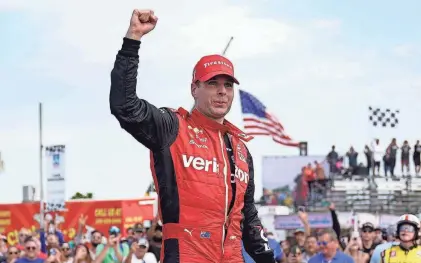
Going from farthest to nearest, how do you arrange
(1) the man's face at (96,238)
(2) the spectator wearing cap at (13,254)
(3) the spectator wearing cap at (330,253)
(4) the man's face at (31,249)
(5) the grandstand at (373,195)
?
(5) the grandstand at (373,195) → (1) the man's face at (96,238) → (2) the spectator wearing cap at (13,254) → (4) the man's face at (31,249) → (3) the spectator wearing cap at (330,253)

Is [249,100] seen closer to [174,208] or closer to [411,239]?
[411,239]

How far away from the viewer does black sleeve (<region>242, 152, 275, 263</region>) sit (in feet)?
19.3

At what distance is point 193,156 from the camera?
A: 545 cm

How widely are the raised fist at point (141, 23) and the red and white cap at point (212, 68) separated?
0.44 m

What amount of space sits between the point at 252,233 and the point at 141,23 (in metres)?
1.44

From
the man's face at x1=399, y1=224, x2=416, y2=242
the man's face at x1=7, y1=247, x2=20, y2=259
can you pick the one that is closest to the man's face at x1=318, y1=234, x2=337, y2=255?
the man's face at x1=399, y1=224, x2=416, y2=242

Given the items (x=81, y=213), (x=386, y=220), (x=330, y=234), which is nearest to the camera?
A: (x=330, y=234)

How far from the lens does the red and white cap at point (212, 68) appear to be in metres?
5.53

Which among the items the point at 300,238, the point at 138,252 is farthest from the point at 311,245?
the point at 138,252

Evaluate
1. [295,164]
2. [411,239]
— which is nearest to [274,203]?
[295,164]

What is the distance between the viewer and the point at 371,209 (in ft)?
148

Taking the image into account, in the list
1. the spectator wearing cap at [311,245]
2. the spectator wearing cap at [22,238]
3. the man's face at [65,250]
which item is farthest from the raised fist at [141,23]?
the man's face at [65,250]

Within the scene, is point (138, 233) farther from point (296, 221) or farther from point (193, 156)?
point (296, 221)

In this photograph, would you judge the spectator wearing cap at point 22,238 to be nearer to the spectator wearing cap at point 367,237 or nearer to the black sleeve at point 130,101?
the spectator wearing cap at point 367,237
